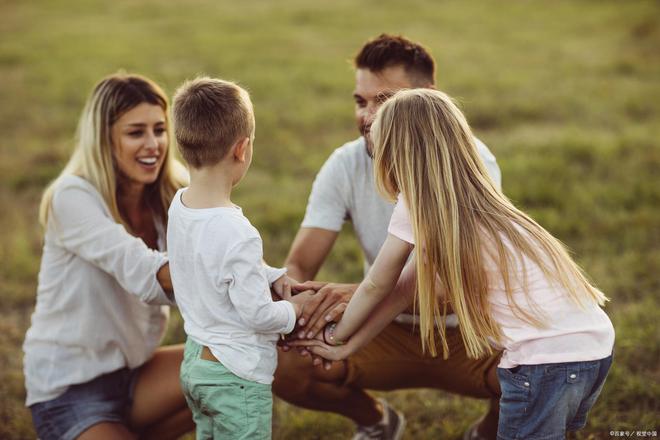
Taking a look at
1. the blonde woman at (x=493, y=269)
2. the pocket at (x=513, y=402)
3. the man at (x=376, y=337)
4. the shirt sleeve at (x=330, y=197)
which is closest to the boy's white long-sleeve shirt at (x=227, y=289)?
the blonde woman at (x=493, y=269)

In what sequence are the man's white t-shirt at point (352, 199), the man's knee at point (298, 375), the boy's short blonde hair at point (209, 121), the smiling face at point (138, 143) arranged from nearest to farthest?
the boy's short blonde hair at point (209, 121)
the man's knee at point (298, 375)
the smiling face at point (138, 143)
the man's white t-shirt at point (352, 199)

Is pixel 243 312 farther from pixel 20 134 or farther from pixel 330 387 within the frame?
pixel 20 134

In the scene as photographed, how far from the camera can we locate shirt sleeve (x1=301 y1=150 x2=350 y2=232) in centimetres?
368

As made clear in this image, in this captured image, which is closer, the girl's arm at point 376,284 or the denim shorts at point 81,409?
the girl's arm at point 376,284

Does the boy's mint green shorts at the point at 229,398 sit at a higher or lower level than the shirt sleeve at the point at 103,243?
lower

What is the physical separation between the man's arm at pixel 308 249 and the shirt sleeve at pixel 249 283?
1104 mm

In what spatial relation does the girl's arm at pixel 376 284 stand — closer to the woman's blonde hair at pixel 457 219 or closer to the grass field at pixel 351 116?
the woman's blonde hair at pixel 457 219

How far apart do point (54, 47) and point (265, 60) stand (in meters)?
4.05

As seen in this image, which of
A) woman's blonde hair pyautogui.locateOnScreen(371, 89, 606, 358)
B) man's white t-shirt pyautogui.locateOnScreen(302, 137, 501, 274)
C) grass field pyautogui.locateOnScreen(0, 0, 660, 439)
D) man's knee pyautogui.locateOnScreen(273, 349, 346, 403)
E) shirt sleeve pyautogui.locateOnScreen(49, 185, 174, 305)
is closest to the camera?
woman's blonde hair pyautogui.locateOnScreen(371, 89, 606, 358)

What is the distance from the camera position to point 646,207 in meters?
6.33

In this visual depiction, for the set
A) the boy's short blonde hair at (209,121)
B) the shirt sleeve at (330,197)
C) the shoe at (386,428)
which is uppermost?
Result: the boy's short blonde hair at (209,121)

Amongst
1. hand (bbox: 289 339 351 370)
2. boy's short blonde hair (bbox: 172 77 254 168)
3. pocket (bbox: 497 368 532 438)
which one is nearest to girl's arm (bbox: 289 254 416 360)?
hand (bbox: 289 339 351 370)

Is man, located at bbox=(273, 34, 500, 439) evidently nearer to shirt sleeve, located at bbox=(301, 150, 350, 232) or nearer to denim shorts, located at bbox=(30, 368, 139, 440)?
shirt sleeve, located at bbox=(301, 150, 350, 232)

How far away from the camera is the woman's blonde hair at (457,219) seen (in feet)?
8.30
